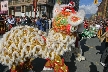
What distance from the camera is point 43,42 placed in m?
3.40

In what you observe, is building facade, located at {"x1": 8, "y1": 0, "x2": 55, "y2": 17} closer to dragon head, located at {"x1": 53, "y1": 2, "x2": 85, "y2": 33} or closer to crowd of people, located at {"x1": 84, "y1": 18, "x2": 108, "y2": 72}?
crowd of people, located at {"x1": 84, "y1": 18, "x2": 108, "y2": 72}

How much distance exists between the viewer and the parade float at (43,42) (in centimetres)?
325

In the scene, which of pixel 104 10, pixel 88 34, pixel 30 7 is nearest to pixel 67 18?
pixel 88 34

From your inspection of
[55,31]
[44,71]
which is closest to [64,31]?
[55,31]

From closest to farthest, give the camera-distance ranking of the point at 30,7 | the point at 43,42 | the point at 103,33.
Answer: 1. the point at 43,42
2. the point at 103,33
3. the point at 30,7

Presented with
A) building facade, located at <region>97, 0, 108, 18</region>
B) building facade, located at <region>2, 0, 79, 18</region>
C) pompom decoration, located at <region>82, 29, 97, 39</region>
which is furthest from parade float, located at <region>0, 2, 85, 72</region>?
building facade, located at <region>2, 0, 79, 18</region>

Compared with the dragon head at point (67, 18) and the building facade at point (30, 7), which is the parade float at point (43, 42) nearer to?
the dragon head at point (67, 18)

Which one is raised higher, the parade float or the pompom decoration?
the parade float

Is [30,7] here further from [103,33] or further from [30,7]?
[103,33]

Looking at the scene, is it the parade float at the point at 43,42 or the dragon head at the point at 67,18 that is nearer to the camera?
the parade float at the point at 43,42

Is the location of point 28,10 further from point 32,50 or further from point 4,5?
point 32,50

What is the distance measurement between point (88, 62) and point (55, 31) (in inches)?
92.7

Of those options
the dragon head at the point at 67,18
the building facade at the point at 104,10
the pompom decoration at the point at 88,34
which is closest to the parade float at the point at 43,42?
A: the dragon head at the point at 67,18

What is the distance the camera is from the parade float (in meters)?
3.25
